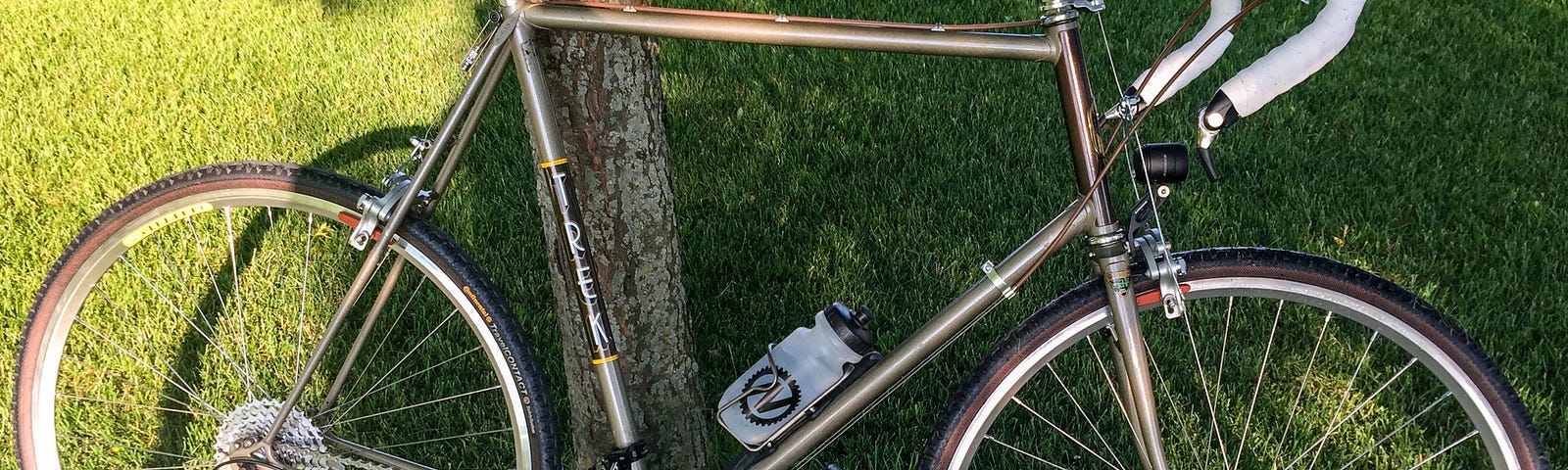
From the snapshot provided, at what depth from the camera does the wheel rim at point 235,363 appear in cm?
261

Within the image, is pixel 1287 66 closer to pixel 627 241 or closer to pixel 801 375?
pixel 801 375

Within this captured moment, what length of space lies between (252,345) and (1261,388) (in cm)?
280

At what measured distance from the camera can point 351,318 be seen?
3.08 metres

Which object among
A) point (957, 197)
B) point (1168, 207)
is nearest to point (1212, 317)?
point (1168, 207)

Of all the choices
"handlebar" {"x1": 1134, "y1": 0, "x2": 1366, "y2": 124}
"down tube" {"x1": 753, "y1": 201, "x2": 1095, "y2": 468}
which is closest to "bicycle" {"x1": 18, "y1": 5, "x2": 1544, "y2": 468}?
"down tube" {"x1": 753, "y1": 201, "x2": 1095, "y2": 468}

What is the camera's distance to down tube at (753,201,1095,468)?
5.21 ft

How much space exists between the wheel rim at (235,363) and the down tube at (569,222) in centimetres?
57

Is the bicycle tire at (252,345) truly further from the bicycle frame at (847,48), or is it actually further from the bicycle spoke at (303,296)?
the bicycle frame at (847,48)

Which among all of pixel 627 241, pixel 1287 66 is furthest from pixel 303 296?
pixel 1287 66

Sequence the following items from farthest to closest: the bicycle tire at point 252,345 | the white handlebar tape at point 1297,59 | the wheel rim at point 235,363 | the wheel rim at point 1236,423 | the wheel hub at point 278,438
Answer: the wheel rim at point 235,363, the wheel rim at point 1236,423, the wheel hub at point 278,438, the bicycle tire at point 252,345, the white handlebar tape at point 1297,59

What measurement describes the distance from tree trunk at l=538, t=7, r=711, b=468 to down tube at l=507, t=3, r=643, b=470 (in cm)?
4

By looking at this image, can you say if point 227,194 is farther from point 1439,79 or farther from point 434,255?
point 1439,79

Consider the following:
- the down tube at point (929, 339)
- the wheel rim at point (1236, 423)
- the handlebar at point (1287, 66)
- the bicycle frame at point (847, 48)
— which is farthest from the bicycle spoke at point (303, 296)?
the handlebar at point (1287, 66)

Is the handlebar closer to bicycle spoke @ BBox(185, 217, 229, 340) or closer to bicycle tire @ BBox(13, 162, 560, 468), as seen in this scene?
bicycle tire @ BBox(13, 162, 560, 468)
